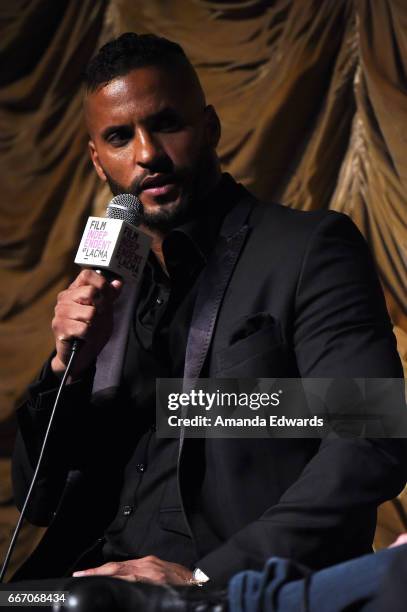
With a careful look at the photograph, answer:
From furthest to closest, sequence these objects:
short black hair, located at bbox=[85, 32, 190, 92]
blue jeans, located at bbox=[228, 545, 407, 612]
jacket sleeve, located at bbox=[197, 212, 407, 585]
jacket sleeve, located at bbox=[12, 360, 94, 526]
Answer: short black hair, located at bbox=[85, 32, 190, 92] < jacket sleeve, located at bbox=[12, 360, 94, 526] < jacket sleeve, located at bbox=[197, 212, 407, 585] < blue jeans, located at bbox=[228, 545, 407, 612]

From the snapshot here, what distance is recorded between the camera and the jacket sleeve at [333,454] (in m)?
1.14

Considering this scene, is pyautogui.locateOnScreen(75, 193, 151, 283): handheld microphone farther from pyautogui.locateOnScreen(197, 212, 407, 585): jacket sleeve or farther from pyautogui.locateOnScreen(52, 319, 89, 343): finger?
pyautogui.locateOnScreen(197, 212, 407, 585): jacket sleeve

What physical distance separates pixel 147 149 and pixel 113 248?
0.28 m

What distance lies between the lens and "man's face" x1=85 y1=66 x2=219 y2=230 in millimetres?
1474

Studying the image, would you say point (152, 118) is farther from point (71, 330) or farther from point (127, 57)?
point (71, 330)

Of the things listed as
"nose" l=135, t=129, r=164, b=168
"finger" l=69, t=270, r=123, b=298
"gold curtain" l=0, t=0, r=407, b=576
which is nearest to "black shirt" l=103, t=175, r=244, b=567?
"nose" l=135, t=129, r=164, b=168

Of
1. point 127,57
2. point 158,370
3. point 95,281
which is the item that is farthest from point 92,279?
point 127,57

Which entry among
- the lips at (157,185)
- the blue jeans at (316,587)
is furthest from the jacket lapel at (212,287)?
the blue jeans at (316,587)

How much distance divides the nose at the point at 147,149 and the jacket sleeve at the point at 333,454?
0.26 meters

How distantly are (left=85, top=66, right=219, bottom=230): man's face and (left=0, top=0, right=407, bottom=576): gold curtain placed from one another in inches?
31.0

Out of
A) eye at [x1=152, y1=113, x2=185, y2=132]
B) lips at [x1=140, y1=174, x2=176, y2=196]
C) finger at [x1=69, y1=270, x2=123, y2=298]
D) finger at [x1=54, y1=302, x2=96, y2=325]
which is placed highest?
eye at [x1=152, y1=113, x2=185, y2=132]

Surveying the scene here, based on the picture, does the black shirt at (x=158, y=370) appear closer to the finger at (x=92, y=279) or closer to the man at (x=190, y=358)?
the man at (x=190, y=358)

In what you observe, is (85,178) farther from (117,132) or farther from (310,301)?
(310,301)

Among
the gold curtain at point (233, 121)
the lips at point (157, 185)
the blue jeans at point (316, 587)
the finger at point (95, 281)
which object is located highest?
the blue jeans at point (316, 587)
